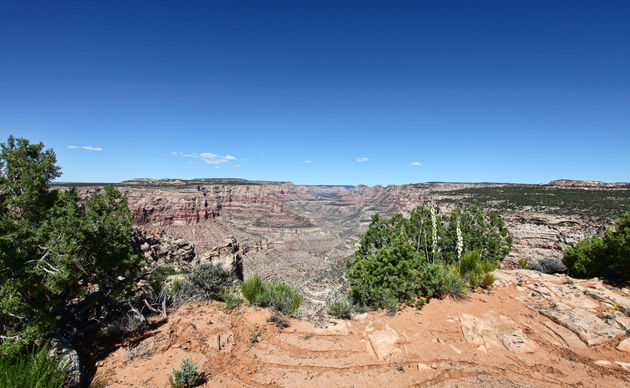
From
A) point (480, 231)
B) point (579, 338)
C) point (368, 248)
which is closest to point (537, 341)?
point (579, 338)

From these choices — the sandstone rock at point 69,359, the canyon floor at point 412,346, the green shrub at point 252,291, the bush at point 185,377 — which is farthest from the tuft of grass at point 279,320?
the sandstone rock at point 69,359

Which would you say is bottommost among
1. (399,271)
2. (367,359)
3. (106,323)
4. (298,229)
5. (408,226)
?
(298,229)

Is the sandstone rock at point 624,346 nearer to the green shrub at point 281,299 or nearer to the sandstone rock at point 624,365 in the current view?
the sandstone rock at point 624,365

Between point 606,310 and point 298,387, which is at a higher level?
point 606,310

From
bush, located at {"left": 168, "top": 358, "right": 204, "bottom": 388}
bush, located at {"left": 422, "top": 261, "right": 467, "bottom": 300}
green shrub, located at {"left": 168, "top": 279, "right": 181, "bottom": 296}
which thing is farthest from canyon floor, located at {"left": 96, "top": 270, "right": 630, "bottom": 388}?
green shrub, located at {"left": 168, "top": 279, "right": 181, "bottom": 296}

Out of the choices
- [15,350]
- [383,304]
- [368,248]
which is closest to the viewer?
[15,350]

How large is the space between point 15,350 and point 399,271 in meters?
10.0

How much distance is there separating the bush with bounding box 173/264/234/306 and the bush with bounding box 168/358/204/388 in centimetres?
508

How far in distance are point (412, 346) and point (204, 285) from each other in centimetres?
825

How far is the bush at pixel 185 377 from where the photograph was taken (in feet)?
17.3

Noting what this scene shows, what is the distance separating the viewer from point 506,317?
310 inches

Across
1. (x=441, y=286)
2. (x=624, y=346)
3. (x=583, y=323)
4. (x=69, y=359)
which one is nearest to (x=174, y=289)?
(x=69, y=359)

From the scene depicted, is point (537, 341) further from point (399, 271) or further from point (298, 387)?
point (298, 387)

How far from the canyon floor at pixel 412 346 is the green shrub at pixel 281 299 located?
50 cm
